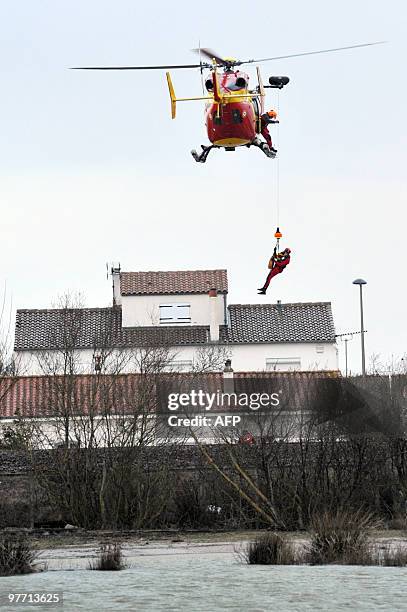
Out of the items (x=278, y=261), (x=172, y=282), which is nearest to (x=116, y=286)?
(x=172, y=282)

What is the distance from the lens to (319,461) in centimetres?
3997

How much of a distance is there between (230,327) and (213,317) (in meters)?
1.88

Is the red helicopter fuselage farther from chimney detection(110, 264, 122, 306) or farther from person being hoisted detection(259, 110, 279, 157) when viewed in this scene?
chimney detection(110, 264, 122, 306)

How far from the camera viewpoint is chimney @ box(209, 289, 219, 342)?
84.5 metres

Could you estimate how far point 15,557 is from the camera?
26.1 metres

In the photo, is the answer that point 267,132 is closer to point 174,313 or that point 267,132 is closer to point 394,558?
point 394,558

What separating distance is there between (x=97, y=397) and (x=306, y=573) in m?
17.2

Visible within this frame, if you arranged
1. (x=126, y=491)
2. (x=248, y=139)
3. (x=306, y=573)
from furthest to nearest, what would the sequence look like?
(x=126, y=491), (x=248, y=139), (x=306, y=573)

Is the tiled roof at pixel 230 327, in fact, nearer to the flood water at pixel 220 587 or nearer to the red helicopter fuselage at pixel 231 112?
the red helicopter fuselage at pixel 231 112

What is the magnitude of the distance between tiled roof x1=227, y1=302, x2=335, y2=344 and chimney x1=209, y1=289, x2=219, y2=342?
4.26ft

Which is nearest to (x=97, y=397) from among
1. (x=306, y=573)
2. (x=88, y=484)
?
(x=88, y=484)

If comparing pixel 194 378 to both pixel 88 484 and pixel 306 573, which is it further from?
pixel 306 573

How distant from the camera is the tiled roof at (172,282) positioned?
86.6 metres

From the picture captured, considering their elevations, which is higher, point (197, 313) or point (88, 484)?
point (197, 313)
